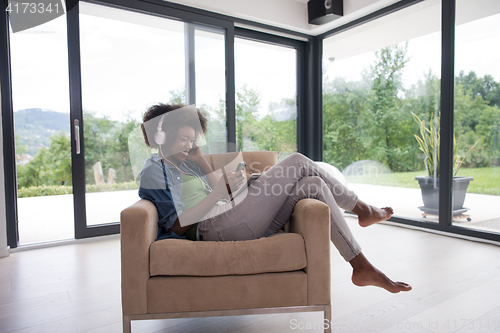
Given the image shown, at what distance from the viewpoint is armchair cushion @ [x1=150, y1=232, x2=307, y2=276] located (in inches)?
51.4

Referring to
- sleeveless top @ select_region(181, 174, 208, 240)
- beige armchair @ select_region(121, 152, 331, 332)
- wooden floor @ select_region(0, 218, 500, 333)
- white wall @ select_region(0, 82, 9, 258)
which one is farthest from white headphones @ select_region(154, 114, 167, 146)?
white wall @ select_region(0, 82, 9, 258)

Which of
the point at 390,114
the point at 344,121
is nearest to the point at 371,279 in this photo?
the point at 390,114

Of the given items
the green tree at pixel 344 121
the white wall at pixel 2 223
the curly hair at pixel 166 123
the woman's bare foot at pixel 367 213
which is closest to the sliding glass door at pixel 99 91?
the white wall at pixel 2 223

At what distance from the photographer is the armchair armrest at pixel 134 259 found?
1.27 metres

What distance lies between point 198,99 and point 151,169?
212 cm

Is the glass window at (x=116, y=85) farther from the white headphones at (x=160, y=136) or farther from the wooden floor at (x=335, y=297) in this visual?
the white headphones at (x=160, y=136)

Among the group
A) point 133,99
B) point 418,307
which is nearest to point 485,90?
point 418,307

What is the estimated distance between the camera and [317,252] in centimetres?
135

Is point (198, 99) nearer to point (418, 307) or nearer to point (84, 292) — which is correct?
point (84, 292)

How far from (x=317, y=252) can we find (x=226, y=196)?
18.1 inches

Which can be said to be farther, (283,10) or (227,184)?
(283,10)

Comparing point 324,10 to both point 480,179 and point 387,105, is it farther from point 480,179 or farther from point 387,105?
point 480,179

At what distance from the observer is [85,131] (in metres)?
2.96

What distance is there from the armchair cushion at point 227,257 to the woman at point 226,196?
11 cm
